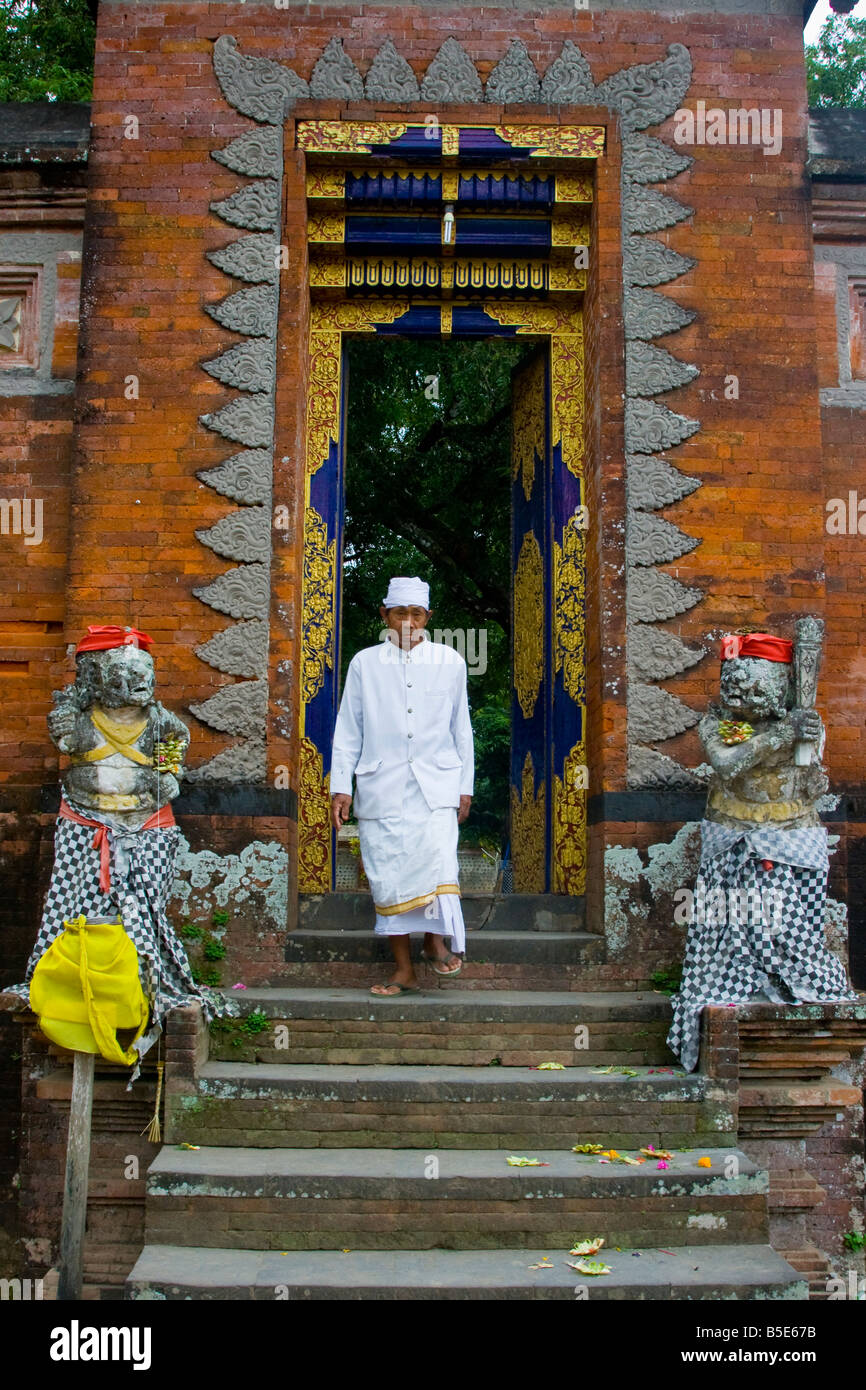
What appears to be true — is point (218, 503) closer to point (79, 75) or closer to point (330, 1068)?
point (330, 1068)

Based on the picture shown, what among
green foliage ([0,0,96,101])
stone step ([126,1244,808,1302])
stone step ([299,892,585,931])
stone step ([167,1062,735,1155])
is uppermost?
green foliage ([0,0,96,101])

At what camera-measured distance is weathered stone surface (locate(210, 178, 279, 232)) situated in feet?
23.6

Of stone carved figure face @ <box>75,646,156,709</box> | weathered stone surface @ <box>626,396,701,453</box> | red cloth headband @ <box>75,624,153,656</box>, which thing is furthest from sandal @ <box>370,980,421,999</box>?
weathered stone surface @ <box>626,396,701,453</box>

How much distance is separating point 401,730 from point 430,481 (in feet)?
32.9

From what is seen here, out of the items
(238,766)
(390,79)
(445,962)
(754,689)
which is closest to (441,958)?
(445,962)

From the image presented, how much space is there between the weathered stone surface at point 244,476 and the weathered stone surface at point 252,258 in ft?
3.44

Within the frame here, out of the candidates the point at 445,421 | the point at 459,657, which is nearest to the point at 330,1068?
the point at 459,657

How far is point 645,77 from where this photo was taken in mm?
7320

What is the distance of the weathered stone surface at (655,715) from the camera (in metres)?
6.86

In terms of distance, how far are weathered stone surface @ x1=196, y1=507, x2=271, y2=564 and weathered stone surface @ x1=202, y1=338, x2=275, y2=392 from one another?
728 mm

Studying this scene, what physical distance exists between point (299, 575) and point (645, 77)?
11.8 ft

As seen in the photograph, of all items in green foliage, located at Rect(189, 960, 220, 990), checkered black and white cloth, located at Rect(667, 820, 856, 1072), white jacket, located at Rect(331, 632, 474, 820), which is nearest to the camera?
checkered black and white cloth, located at Rect(667, 820, 856, 1072)

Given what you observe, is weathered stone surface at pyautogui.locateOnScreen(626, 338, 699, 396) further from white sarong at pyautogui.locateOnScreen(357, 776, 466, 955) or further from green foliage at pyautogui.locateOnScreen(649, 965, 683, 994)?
green foliage at pyautogui.locateOnScreen(649, 965, 683, 994)

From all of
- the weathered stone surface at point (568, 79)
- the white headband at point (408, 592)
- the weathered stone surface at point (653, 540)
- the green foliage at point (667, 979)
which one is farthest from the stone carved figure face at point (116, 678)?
the weathered stone surface at point (568, 79)
